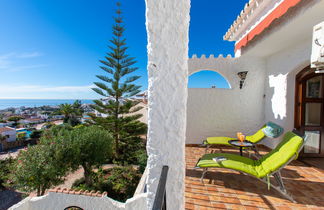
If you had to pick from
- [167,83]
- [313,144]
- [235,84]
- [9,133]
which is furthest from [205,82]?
[9,133]

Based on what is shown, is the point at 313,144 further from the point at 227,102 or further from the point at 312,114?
the point at 227,102

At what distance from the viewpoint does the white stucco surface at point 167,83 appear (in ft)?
3.48

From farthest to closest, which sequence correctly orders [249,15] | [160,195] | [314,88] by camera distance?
1. [249,15]
2. [314,88]
3. [160,195]

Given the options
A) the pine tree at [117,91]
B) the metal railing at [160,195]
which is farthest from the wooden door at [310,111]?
the pine tree at [117,91]

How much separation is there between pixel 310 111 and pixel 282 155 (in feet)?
6.47

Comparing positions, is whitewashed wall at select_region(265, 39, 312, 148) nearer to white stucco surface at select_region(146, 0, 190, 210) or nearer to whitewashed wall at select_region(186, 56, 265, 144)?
whitewashed wall at select_region(186, 56, 265, 144)

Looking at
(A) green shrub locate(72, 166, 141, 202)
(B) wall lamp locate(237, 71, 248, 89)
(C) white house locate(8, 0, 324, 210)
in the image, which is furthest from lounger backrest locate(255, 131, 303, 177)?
(A) green shrub locate(72, 166, 141, 202)

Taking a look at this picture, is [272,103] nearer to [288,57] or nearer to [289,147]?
[288,57]

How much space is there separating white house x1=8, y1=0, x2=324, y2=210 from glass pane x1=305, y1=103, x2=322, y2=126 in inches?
0.6

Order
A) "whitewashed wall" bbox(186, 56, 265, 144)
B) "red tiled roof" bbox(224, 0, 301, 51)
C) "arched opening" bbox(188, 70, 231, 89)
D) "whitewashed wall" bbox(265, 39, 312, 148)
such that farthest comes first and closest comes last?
"arched opening" bbox(188, 70, 231, 89) < "whitewashed wall" bbox(186, 56, 265, 144) < "whitewashed wall" bbox(265, 39, 312, 148) < "red tiled roof" bbox(224, 0, 301, 51)

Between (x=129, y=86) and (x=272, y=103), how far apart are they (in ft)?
21.6

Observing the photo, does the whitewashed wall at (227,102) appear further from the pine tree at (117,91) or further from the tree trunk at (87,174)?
the pine tree at (117,91)

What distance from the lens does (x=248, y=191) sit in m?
2.00

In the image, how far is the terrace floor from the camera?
5.74ft
